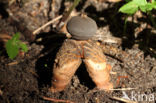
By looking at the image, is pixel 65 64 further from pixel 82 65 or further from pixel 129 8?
pixel 129 8

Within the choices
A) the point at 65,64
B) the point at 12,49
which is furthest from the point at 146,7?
the point at 12,49

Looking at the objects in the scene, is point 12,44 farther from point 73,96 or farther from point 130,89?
point 130,89

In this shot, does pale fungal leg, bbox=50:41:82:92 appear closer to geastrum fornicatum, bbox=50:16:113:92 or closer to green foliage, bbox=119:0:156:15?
geastrum fornicatum, bbox=50:16:113:92

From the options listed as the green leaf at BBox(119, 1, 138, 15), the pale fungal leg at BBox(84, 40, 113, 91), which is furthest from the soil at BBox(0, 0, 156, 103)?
the green leaf at BBox(119, 1, 138, 15)

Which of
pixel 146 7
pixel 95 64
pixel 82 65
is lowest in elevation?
pixel 82 65

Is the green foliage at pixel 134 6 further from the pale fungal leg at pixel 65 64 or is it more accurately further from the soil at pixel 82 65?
the soil at pixel 82 65

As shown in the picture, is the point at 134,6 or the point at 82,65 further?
the point at 82,65
